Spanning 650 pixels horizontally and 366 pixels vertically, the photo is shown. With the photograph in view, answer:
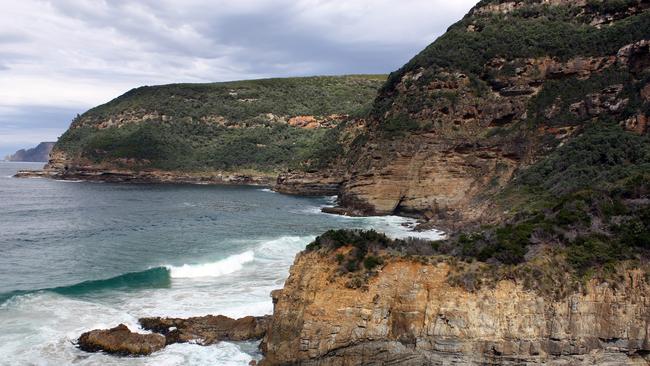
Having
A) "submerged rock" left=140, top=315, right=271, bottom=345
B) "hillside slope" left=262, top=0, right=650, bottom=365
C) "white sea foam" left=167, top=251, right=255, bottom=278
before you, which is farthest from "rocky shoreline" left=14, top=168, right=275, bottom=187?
"submerged rock" left=140, top=315, right=271, bottom=345

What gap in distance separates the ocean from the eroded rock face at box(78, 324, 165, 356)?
338mm

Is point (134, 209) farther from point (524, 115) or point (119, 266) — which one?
point (524, 115)

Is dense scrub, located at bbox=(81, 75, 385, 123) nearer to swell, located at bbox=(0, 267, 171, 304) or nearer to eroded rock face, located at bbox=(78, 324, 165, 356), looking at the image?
swell, located at bbox=(0, 267, 171, 304)

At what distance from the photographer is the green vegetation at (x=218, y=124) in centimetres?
11800

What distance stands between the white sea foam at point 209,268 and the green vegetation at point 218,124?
64.5 metres

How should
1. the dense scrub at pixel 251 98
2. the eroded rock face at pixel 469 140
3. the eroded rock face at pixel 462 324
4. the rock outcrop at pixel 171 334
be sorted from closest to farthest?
the eroded rock face at pixel 462 324
the rock outcrop at pixel 171 334
the eroded rock face at pixel 469 140
the dense scrub at pixel 251 98

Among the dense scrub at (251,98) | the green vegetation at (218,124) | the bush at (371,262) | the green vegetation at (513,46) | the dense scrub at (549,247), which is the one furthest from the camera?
the dense scrub at (251,98)

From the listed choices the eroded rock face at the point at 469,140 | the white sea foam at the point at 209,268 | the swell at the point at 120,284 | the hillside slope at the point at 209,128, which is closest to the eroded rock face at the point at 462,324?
the swell at the point at 120,284

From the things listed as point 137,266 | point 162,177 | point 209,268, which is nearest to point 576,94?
point 209,268

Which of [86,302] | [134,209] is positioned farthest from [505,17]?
[86,302]

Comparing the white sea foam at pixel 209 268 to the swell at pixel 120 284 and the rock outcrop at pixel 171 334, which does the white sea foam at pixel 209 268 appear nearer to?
the swell at pixel 120 284

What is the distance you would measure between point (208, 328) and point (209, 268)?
1224 centimetres

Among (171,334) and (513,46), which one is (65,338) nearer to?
(171,334)

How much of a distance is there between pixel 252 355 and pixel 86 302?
11.0 meters
